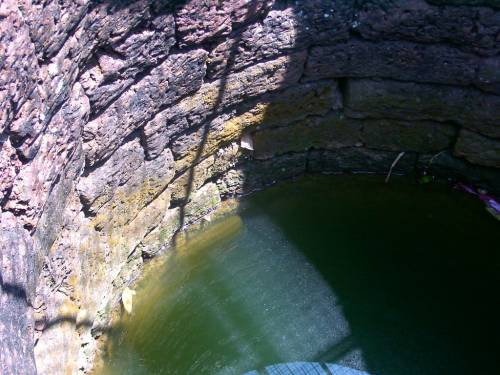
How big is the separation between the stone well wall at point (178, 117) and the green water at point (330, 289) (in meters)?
0.18

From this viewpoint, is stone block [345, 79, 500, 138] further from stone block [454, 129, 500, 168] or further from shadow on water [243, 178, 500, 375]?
shadow on water [243, 178, 500, 375]

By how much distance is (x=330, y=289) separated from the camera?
3725 millimetres

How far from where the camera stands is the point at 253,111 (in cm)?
379

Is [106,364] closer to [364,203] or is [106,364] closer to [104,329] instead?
[104,329]

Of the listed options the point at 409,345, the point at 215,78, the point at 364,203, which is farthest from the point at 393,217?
the point at 215,78

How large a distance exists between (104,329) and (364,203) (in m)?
1.78

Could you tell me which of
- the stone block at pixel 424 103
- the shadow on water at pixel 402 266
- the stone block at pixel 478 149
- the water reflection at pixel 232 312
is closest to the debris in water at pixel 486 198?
the shadow on water at pixel 402 266

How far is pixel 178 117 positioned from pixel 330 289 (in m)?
1.31

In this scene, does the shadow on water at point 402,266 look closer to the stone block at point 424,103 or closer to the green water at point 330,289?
the green water at point 330,289

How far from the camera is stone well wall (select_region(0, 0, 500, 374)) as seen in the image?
7.75 feet

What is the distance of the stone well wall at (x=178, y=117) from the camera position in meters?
2.36

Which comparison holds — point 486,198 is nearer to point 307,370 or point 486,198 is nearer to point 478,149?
point 478,149

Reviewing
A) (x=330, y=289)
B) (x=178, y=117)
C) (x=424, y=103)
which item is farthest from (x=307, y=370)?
(x=424, y=103)

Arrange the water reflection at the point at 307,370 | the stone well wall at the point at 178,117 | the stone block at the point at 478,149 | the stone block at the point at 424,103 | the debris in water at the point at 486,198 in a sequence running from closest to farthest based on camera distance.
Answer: the stone well wall at the point at 178,117 → the water reflection at the point at 307,370 → the stone block at the point at 424,103 → the stone block at the point at 478,149 → the debris in water at the point at 486,198
